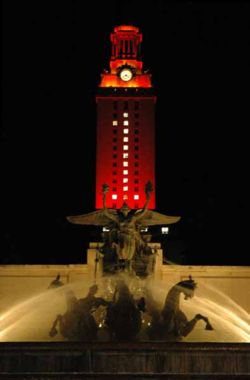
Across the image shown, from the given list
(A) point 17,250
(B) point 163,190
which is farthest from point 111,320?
(B) point 163,190

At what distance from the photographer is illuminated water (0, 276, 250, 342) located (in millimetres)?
21234

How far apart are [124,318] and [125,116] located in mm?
41094

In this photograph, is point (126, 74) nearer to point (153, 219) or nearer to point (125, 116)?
point (125, 116)

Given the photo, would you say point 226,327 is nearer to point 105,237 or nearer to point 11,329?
point 105,237

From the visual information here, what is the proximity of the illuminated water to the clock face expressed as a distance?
Answer: 2820cm

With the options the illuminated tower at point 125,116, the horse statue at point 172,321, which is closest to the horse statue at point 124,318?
the horse statue at point 172,321

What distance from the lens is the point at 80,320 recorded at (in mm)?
16562

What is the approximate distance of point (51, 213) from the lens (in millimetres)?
53031

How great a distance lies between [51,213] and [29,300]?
23.1 metres

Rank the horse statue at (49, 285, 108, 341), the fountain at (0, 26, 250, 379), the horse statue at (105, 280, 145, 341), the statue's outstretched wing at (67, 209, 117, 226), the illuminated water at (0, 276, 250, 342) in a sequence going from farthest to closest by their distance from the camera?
the statue's outstretched wing at (67, 209, 117, 226), the illuminated water at (0, 276, 250, 342), the horse statue at (49, 285, 108, 341), the horse statue at (105, 280, 145, 341), the fountain at (0, 26, 250, 379)

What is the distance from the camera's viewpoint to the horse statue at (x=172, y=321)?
16.8 metres

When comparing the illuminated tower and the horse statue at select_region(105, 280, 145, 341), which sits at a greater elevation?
the illuminated tower

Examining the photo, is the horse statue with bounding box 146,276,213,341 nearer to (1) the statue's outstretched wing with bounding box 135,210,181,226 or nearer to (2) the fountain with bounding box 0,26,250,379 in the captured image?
(2) the fountain with bounding box 0,26,250,379

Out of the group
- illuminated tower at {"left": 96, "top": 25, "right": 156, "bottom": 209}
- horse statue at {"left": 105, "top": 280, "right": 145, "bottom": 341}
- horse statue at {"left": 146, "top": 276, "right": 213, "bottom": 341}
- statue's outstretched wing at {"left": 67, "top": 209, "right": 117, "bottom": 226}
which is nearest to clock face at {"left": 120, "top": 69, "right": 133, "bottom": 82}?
illuminated tower at {"left": 96, "top": 25, "right": 156, "bottom": 209}
